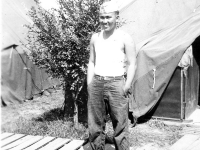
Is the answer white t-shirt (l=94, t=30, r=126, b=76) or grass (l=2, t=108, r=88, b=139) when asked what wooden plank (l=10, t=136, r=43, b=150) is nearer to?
grass (l=2, t=108, r=88, b=139)

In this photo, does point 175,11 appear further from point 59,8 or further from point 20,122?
Result: point 20,122

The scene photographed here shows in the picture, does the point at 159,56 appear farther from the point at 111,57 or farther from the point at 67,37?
the point at 111,57

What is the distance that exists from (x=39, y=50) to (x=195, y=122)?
117 inches

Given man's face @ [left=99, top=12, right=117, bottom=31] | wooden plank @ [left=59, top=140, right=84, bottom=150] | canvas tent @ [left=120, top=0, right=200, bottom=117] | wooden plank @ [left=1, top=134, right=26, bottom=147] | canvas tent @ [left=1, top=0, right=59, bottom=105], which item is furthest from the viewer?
canvas tent @ [left=1, top=0, right=59, bottom=105]

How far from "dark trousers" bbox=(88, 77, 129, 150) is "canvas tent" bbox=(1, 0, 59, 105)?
4.11m

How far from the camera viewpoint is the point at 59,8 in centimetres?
473

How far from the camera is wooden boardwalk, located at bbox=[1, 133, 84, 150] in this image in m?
3.93

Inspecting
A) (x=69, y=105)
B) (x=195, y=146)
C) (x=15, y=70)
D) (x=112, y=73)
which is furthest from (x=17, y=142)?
(x=15, y=70)

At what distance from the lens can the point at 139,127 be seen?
5.39 m

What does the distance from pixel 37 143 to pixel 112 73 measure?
5.16 ft

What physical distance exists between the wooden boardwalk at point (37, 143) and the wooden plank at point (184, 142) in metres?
1.23

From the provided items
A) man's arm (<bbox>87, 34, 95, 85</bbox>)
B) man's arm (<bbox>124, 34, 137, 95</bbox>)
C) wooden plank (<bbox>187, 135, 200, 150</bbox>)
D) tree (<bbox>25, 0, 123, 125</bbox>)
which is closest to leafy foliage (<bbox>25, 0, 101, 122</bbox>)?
tree (<bbox>25, 0, 123, 125</bbox>)

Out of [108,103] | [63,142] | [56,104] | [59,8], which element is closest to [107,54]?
[108,103]

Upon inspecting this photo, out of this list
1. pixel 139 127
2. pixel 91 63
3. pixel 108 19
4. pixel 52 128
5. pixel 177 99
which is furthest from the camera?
pixel 177 99
